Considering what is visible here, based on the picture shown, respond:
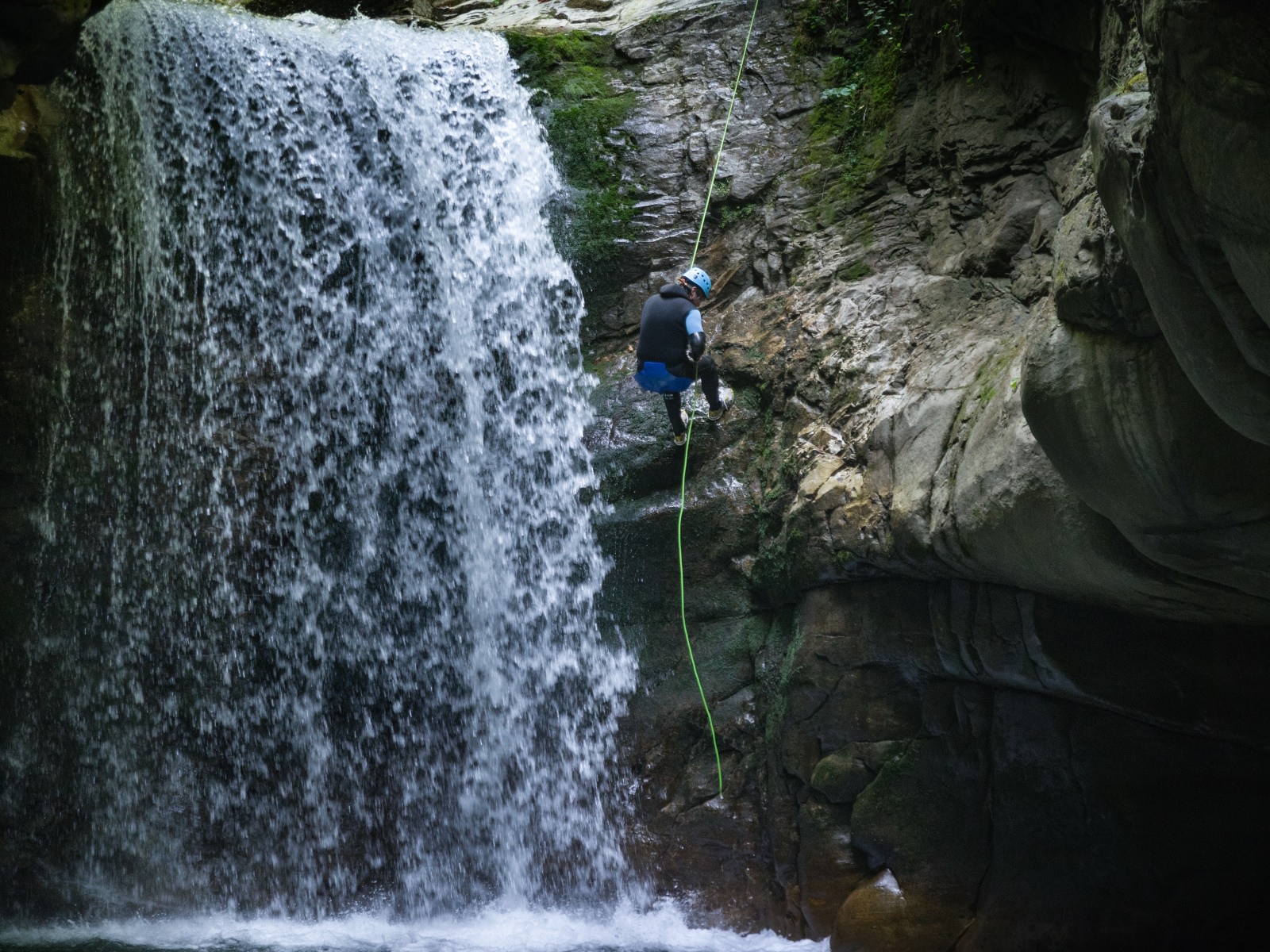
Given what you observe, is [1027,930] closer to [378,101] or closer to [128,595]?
[128,595]

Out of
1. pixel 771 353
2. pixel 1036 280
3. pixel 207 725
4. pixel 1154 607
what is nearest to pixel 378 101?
pixel 771 353

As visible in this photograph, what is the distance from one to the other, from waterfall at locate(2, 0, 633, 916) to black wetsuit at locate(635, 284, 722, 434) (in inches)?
57.8

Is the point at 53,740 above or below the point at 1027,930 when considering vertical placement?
below

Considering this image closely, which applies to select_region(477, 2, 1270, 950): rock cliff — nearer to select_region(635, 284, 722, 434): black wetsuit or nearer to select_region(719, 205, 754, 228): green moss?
select_region(719, 205, 754, 228): green moss

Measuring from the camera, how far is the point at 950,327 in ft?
21.8

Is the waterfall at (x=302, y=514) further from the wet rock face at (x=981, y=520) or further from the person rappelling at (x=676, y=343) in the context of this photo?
the person rappelling at (x=676, y=343)

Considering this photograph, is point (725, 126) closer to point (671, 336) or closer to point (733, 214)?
point (733, 214)

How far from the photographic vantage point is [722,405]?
7.91 metres

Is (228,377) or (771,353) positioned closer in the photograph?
(771,353)

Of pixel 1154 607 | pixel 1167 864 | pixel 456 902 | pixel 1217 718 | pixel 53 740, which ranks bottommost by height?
pixel 456 902

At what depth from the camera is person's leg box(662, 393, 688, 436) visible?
310 inches

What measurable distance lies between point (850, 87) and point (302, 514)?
600 centimetres

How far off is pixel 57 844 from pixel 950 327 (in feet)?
24.9

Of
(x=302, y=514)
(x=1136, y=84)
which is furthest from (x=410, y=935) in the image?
(x=1136, y=84)
